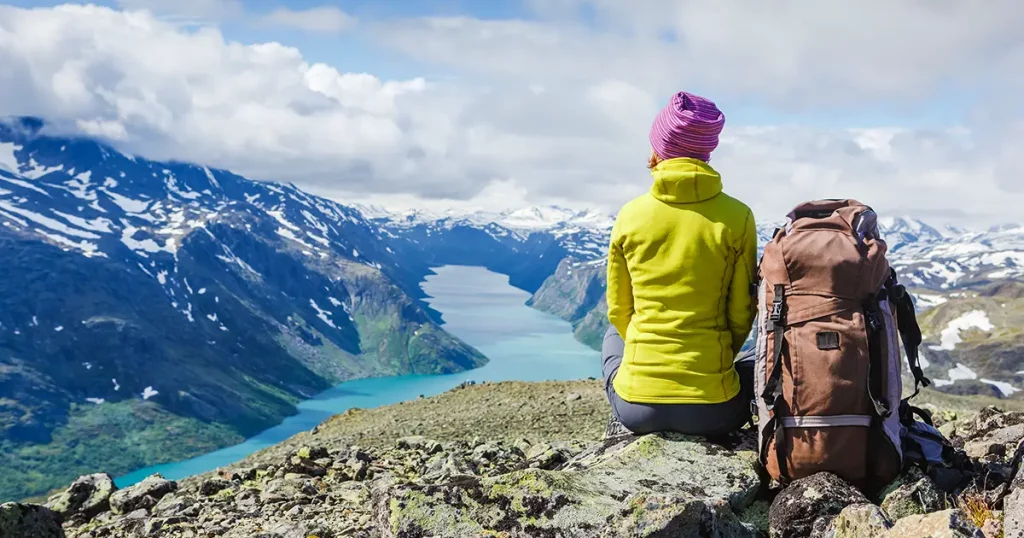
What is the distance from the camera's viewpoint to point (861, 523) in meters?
4.79

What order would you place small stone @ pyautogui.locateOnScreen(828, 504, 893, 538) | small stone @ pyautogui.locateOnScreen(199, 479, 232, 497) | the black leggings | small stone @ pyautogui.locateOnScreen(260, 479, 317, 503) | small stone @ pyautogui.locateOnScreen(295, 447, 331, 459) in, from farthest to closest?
1. small stone @ pyautogui.locateOnScreen(295, 447, 331, 459)
2. small stone @ pyautogui.locateOnScreen(199, 479, 232, 497)
3. small stone @ pyautogui.locateOnScreen(260, 479, 317, 503)
4. the black leggings
5. small stone @ pyautogui.locateOnScreen(828, 504, 893, 538)

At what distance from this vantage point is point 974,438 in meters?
9.00

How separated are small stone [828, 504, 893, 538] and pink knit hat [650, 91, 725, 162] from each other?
3270 mm

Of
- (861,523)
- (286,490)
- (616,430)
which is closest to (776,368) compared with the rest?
(861,523)

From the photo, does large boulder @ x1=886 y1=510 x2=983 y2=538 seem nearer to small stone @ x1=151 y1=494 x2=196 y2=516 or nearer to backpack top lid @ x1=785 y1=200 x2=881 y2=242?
backpack top lid @ x1=785 y1=200 x2=881 y2=242

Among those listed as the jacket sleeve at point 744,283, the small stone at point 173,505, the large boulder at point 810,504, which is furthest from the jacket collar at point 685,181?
the small stone at point 173,505

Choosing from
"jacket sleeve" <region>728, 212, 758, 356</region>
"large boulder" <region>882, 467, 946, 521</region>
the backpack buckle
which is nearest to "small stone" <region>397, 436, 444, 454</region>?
"jacket sleeve" <region>728, 212, 758, 356</region>

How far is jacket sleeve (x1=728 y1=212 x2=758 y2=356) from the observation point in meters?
6.59

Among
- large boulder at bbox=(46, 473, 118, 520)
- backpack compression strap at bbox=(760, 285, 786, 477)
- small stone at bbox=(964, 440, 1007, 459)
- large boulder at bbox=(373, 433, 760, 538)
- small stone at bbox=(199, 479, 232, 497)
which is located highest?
backpack compression strap at bbox=(760, 285, 786, 477)

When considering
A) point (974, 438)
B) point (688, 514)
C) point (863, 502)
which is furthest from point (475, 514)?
point (974, 438)

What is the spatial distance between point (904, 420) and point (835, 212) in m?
1.92

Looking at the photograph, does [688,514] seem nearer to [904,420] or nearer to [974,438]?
[904,420]

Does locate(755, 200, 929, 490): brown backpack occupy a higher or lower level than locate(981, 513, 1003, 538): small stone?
higher

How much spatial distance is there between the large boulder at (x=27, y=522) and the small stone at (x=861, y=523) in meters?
6.15
